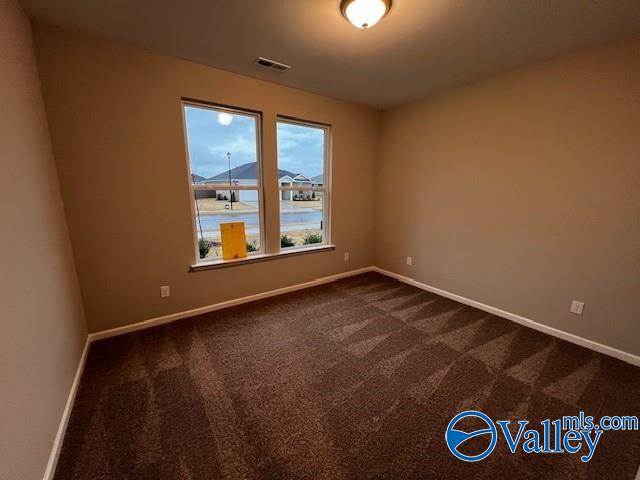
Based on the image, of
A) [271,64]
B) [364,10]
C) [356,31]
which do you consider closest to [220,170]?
[271,64]

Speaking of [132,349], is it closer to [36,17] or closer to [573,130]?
[36,17]

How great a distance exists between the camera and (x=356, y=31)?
5.89 ft

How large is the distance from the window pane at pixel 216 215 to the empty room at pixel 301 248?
26mm

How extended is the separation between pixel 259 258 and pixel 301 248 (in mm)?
624

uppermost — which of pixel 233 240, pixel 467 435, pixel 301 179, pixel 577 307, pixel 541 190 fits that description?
pixel 301 179

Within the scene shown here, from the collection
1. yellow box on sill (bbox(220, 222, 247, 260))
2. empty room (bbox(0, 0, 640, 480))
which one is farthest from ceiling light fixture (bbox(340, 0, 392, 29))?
yellow box on sill (bbox(220, 222, 247, 260))

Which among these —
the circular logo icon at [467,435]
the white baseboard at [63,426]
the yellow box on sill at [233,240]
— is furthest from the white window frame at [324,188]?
the circular logo icon at [467,435]

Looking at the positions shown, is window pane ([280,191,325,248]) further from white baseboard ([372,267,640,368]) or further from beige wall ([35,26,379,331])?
white baseboard ([372,267,640,368])

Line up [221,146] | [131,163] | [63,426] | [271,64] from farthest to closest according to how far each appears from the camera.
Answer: [221,146], [271,64], [131,163], [63,426]

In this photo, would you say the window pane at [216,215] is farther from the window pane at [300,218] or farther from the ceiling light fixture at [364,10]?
the ceiling light fixture at [364,10]

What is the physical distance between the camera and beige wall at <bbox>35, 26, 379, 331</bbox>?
1889mm

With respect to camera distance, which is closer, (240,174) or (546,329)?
(546,329)

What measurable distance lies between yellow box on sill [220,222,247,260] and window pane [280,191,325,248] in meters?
0.52

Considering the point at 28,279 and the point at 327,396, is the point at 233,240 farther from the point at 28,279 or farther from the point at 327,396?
the point at 327,396
